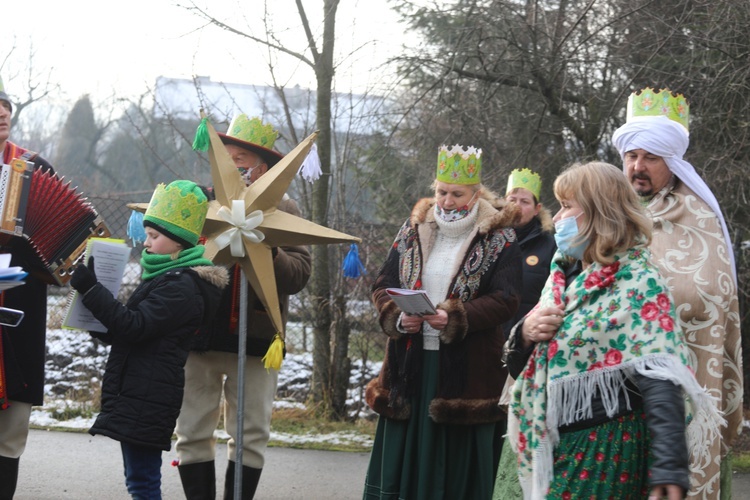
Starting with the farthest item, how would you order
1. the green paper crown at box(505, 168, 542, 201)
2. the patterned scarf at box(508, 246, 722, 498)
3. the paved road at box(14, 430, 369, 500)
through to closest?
the green paper crown at box(505, 168, 542, 201) < the paved road at box(14, 430, 369, 500) < the patterned scarf at box(508, 246, 722, 498)

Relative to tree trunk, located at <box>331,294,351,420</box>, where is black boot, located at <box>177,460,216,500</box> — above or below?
below

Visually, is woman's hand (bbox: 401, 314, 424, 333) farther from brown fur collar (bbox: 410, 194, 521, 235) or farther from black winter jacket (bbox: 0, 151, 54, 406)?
black winter jacket (bbox: 0, 151, 54, 406)

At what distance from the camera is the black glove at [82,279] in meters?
3.93

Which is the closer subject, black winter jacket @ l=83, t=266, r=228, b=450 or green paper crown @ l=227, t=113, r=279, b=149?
black winter jacket @ l=83, t=266, r=228, b=450

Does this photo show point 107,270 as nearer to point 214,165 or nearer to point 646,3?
point 214,165

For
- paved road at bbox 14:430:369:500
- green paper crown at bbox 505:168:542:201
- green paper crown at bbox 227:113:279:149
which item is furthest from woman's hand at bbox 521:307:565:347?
green paper crown at bbox 505:168:542:201

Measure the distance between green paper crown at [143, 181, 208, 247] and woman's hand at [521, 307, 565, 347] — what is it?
172 cm

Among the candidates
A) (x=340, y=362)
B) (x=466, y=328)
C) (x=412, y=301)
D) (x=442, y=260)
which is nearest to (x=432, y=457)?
(x=466, y=328)

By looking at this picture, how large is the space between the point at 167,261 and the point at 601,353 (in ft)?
6.81

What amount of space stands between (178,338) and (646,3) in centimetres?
457

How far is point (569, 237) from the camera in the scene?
3.10 m

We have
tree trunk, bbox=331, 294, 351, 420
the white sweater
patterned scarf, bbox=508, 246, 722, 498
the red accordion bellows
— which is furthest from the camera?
tree trunk, bbox=331, 294, 351, 420

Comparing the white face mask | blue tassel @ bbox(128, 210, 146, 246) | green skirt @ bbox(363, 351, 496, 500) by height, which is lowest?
green skirt @ bbox(363, 351, 496, 500)

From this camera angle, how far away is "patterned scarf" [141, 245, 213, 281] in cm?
421
